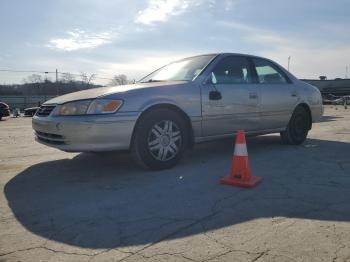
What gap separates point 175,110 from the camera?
16.4ft

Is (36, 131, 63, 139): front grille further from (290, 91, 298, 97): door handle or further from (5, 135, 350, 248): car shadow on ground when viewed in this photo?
(290, 91, 298, 97): door handle

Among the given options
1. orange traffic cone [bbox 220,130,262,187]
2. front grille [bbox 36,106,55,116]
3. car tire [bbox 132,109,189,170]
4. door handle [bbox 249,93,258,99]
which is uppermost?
door handle [bbox 249,93,258,99]

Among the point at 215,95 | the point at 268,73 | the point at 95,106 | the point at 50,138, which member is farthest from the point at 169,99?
the point at 268,73

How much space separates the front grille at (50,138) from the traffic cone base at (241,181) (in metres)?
1.92

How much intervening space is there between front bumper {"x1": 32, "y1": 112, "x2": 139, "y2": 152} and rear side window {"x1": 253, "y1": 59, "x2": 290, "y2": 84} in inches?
103

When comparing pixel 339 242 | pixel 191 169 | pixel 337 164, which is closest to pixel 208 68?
pixel 191 169

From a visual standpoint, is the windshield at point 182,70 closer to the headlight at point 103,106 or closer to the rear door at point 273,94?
the rear door at point 273,94

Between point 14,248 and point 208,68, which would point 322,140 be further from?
point 14,248

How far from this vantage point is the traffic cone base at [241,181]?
402 cm

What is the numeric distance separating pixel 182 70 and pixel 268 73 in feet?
5.40

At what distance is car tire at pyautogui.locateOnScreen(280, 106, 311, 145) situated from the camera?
689cm

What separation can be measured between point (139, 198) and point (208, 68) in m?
2.48

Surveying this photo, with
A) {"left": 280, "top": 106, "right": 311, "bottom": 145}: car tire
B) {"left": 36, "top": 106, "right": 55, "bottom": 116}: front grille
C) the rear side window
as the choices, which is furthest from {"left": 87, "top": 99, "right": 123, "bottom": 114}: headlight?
{"left": 280, "top": 106, "right": 311, "bottom": 145}: car tire

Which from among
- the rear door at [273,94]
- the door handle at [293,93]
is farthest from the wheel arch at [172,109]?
the door handle at [293,93]
